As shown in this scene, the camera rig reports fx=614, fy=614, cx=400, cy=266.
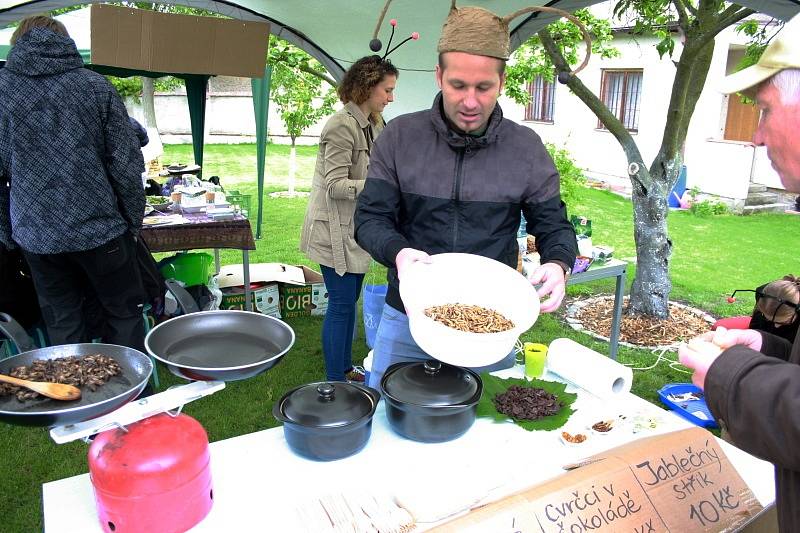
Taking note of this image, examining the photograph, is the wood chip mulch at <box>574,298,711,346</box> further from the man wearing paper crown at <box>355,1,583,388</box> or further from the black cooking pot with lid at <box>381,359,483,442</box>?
the black cooking pot with lid at <box>381,359,483,442</box>

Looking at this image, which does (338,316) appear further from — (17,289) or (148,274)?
(17,289)

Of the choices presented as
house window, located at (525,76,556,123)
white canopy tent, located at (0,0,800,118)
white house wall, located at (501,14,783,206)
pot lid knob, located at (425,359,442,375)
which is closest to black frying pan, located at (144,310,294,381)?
pot lid knob, located at (425,359,442,375)

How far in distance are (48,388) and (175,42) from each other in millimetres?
4078

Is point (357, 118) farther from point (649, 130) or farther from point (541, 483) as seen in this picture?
point (649, 130)

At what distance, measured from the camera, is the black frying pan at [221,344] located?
4.13 feet

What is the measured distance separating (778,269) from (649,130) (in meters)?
5.36

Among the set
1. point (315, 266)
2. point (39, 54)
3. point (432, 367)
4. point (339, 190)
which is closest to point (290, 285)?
point (315, 266)

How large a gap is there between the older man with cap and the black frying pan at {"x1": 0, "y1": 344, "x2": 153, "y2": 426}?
1063 mm

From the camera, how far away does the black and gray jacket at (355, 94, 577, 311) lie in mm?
1933

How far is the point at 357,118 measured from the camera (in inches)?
Result: 130

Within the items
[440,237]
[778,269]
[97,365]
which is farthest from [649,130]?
[97,365]

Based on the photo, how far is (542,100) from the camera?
14570 mm

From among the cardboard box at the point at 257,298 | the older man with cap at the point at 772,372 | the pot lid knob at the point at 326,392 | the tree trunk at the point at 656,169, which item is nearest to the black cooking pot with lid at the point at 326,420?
the pot lid knob at the point at 326,392

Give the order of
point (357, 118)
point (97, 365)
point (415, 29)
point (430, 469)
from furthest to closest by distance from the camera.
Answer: point (415, 29)
point (357, 118)
point (430, 469)
point (97, 365)
